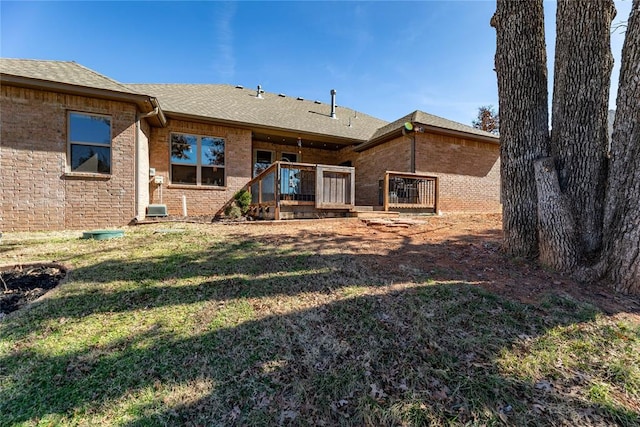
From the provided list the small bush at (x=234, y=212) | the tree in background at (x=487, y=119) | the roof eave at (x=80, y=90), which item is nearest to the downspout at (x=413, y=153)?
the small bush at (x=234, y=212)

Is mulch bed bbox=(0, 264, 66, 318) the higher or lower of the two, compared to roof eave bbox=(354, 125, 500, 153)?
lower

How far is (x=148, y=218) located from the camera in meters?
8.81

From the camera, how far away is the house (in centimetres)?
704

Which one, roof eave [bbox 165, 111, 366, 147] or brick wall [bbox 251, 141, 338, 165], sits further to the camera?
brick wall [bbox 251, 141, 338, 165]

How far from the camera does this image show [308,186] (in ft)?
29.2

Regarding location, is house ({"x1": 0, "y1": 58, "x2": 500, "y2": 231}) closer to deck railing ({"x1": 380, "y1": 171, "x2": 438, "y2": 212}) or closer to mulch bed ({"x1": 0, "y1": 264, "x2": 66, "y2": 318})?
deck railing ({"x1": 380, "y1": 171, "x2": 438, "y2": 212})

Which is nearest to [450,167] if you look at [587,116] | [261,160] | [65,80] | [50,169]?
[587,116]

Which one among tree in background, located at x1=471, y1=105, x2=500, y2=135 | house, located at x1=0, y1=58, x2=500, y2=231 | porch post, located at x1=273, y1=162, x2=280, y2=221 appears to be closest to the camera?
house, located at x1=0, y1=58, x2=500, y2=231

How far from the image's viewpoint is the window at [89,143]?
743 centimetres

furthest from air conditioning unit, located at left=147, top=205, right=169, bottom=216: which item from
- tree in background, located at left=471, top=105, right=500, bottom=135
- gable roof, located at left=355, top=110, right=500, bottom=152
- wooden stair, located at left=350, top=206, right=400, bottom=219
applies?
tree in background, located at left=471, top=105, right=500, bottom=135

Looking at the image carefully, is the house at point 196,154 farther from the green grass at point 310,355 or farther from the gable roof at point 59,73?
the green grass at point 310,355

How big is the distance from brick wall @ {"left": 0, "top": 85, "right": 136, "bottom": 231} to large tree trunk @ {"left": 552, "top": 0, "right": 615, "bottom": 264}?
9990mm

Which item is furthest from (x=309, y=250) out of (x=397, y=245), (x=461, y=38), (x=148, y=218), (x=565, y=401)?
(x=461, y=38)

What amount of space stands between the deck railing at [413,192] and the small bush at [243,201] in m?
5.18
